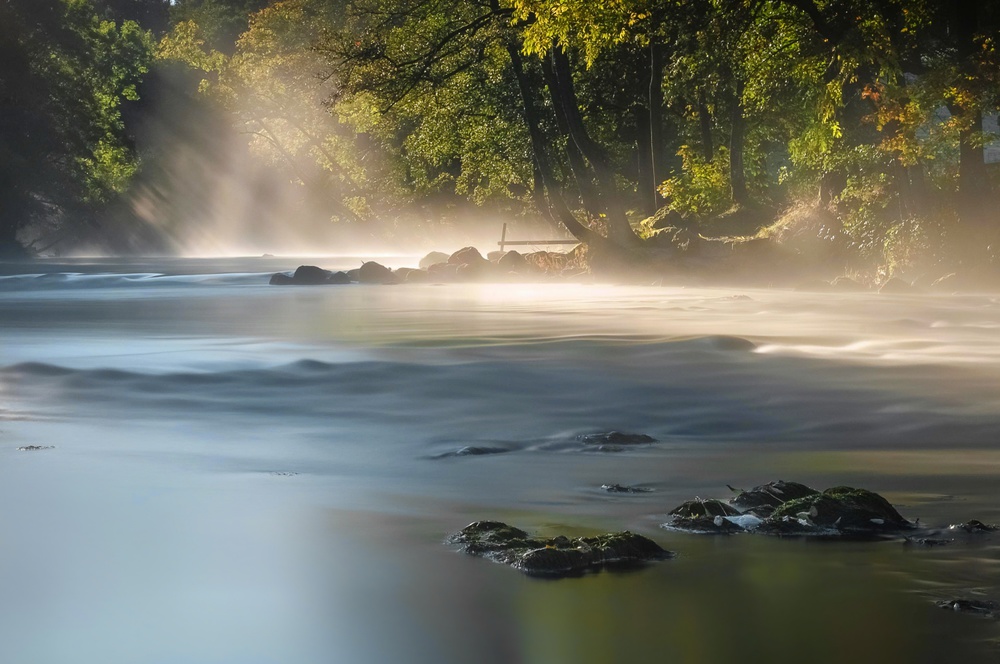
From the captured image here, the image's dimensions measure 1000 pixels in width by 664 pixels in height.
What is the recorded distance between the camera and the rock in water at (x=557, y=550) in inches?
248

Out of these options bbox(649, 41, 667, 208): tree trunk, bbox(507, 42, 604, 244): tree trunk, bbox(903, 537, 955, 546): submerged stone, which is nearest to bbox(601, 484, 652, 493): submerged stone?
bbox(903, 537, 955, 546): submerged stone

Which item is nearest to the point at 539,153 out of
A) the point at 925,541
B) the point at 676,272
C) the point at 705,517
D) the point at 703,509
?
the point at 676,272

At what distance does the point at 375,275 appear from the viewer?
39.2m

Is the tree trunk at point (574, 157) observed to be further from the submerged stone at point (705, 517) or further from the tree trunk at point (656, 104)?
the submerged stone at point (705, 517)

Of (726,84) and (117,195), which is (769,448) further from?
(117,195)

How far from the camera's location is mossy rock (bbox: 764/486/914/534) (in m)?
6.95

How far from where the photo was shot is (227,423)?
11.5m

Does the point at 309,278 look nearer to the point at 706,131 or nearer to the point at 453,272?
the point at 453,272

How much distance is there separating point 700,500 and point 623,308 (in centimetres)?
1763

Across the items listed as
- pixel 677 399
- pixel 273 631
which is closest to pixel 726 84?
pixel 677 399

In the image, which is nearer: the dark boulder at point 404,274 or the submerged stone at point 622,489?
the submerged stone at point 622,489

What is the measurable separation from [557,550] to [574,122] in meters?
28.5

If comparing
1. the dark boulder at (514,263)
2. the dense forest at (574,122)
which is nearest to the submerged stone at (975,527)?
the dense forest at (574,122)

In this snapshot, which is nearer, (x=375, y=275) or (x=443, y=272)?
(x=375, y=275)
